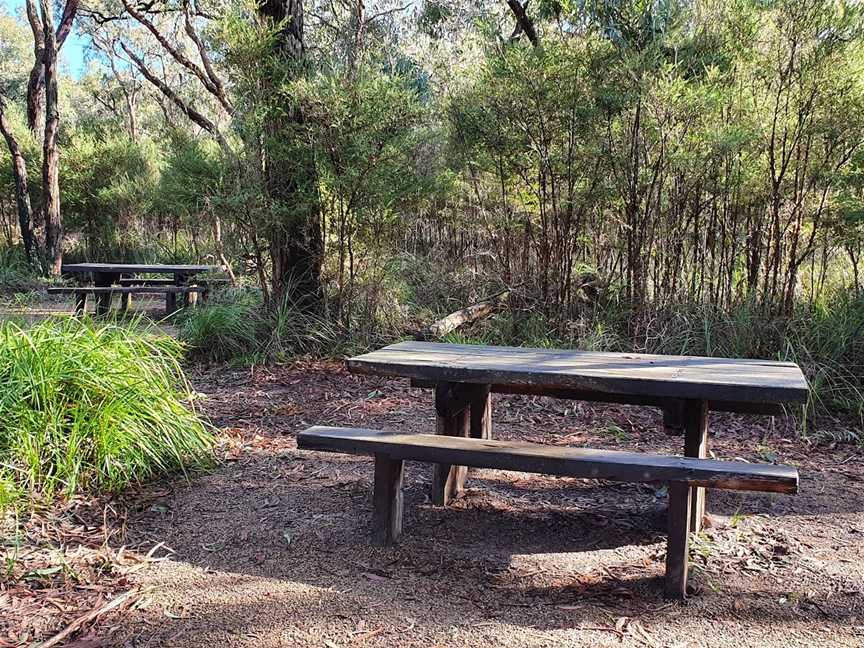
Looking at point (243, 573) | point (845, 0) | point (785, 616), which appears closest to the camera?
point (785, 616)

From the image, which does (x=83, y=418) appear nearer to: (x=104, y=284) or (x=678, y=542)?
(x=678, y=542)

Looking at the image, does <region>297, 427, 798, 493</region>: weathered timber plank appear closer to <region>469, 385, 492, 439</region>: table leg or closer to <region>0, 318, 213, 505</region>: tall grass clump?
<region>469, 385, 492, 439</region>: table leg

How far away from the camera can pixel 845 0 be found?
5203 millimetres

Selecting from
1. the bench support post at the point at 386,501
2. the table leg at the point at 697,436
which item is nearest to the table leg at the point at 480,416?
the bench support post at the point at 386,501

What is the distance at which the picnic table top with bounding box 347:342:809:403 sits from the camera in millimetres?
2609

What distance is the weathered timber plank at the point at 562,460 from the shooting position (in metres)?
2.40

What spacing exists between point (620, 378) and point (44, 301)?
11273 mm

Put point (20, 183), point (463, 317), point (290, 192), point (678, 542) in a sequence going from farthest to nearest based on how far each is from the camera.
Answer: point (20, 183), point (463, 317), point (290, 192), point (678, 542)

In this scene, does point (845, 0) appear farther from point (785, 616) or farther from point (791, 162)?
point (785, 616)

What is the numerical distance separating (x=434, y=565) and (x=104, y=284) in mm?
8269

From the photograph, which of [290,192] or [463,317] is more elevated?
[290,192]

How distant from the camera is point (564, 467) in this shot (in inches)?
101

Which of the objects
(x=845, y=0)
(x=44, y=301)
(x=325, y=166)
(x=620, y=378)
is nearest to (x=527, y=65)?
(x=325, y=166)

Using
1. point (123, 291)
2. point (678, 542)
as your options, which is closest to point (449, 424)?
point (678, 542)
